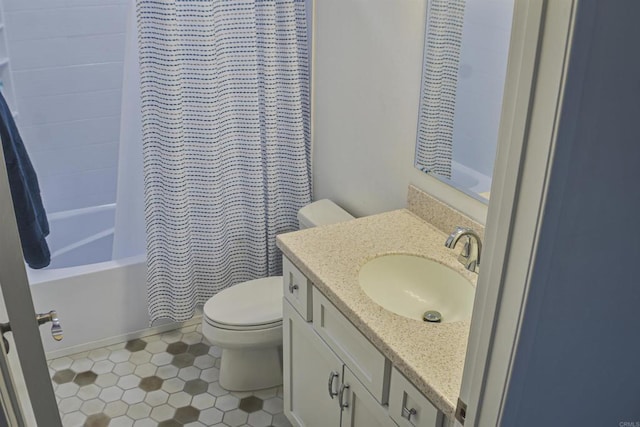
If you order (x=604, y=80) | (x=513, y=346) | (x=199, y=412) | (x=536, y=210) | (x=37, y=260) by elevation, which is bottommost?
(x=199, y=412)

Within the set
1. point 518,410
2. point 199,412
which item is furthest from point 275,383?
point 518,410

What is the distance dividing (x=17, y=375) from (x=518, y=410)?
3.07 feet

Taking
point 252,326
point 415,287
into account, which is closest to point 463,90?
point 415,287

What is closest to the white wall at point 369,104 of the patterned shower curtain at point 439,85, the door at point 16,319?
Result: the patterned shower curtain at point 439,85

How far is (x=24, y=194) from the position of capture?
2346 mm

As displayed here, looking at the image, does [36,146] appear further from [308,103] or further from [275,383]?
[275,383]

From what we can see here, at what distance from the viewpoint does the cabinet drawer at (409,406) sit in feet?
4.82

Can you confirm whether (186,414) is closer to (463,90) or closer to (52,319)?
(52,319)

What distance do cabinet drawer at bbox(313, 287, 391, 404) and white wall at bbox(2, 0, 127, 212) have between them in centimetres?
215

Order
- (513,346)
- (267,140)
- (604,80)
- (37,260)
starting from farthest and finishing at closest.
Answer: (267,140) < (37,260) < (513,346) < (604,80)

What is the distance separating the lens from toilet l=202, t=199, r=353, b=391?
2434 mm

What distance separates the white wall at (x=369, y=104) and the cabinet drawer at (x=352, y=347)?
560mm

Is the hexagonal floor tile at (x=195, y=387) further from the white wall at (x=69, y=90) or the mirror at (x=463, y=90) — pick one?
the white wall at (x=69, y=90)

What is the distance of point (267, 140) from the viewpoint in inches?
110
